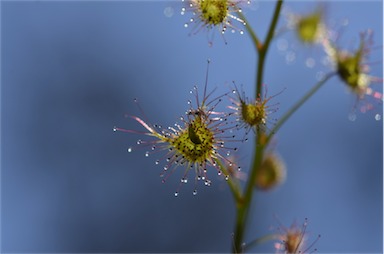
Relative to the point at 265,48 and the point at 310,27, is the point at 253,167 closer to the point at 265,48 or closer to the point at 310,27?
Result: the point at 265,48

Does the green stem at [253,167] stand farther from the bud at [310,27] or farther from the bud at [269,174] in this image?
the bud at [310,27]

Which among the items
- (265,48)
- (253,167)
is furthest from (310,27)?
(253,167)

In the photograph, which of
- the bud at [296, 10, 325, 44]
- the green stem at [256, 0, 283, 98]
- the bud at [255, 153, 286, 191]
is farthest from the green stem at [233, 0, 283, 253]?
the bud at [296, 10, 325, 44]

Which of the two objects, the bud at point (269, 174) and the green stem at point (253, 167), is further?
the bud at point (269, 174)

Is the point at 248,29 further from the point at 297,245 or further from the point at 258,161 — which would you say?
the point at 297,245

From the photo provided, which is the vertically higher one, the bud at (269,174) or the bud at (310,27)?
the bud at (310,27)

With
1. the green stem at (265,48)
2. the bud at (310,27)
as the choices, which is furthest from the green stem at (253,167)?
the bud at (310,27)

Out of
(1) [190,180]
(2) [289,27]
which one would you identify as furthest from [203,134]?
(1) [190,180]

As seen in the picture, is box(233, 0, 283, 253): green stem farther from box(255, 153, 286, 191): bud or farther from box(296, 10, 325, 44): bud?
box(296, 10, 325, 44): bud
